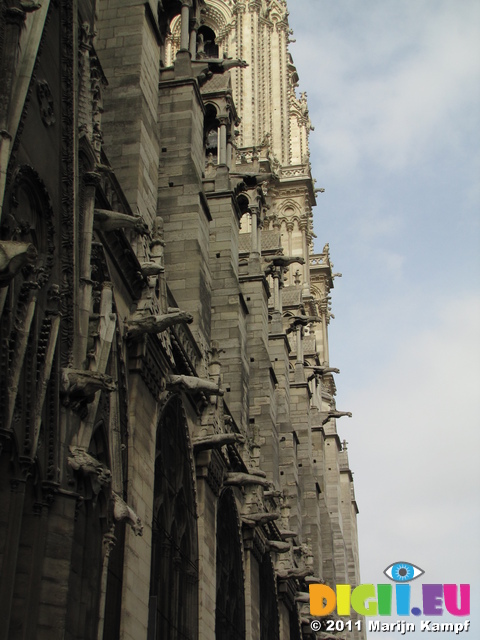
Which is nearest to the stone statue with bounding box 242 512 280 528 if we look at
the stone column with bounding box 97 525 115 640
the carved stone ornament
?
the stone column with bounding box 97 525 115 640

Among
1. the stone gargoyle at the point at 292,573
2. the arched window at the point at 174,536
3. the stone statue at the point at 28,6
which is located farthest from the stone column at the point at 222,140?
the stone statue at the point at 28,6

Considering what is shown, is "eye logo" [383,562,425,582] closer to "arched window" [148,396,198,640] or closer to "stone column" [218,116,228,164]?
"stone column" [218,116,228,164]

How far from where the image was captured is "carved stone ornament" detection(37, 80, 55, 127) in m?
14.1

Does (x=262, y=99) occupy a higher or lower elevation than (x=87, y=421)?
higher

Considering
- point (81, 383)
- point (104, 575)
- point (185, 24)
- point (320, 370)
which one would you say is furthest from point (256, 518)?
point (320, 370)

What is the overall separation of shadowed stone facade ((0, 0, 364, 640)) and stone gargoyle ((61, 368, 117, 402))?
1.3 inches

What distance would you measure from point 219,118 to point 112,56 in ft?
37.8

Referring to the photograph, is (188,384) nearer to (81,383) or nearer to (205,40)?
(81,383)

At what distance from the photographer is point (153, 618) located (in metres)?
18.5

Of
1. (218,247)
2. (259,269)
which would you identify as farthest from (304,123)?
(218,247)

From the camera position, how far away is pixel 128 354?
60.1 ft

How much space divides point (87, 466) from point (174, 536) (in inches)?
305

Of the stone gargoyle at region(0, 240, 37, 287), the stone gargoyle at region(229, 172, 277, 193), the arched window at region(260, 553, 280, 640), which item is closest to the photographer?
the stone gargoyle at region(0, 240, 37, 287)

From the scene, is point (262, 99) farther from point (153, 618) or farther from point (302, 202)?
point (153, 618)
